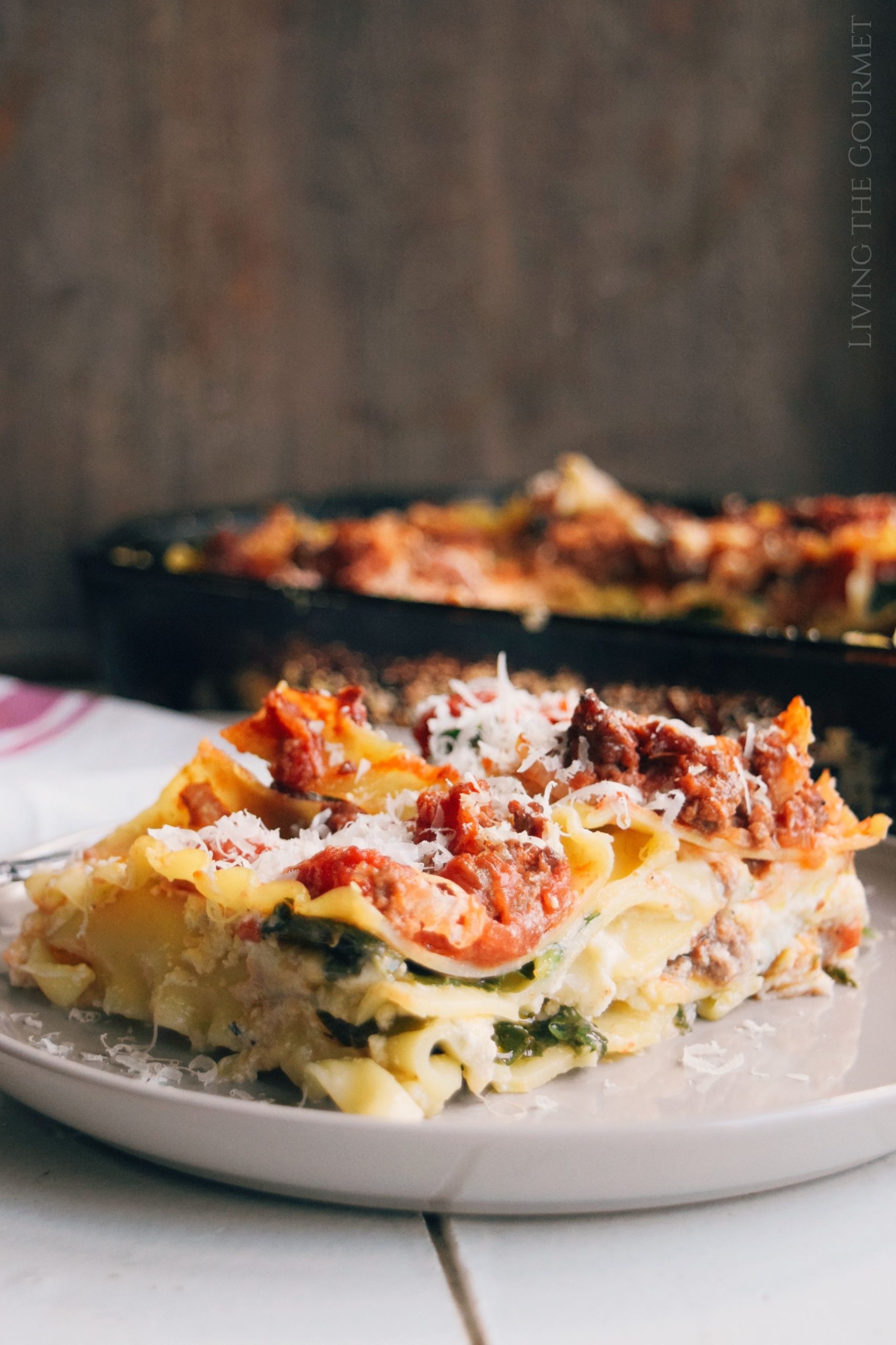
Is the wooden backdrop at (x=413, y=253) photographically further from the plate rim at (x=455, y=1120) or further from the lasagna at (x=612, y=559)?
the plate rim at (x=455, y=1120)

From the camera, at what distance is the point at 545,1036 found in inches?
55.2

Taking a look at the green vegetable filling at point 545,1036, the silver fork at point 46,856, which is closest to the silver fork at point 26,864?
the silver fork at point 46,856

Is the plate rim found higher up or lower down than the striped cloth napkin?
higher up

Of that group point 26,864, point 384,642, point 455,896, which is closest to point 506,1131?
point 455,896

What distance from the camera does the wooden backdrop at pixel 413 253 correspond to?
475 centimetres

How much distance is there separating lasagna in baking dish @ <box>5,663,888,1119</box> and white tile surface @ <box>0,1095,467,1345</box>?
11cm

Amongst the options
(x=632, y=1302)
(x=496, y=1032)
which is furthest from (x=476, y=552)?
(x=632, y=1302)

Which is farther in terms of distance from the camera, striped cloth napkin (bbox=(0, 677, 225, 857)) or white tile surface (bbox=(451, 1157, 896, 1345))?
striped cloth napkin (bbox=(0, 677, 225, 857))

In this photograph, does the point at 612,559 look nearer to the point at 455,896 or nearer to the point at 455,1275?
the point at 455,896

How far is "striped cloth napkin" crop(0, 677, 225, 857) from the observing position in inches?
88.0

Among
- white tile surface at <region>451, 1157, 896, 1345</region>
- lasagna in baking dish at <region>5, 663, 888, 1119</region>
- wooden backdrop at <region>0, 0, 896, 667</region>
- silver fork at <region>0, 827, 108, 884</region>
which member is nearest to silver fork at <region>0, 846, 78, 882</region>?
silver fork at <region>0, 827, 108, 884</region>

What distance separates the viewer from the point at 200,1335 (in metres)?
1.12

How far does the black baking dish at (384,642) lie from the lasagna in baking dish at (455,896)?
82 cm

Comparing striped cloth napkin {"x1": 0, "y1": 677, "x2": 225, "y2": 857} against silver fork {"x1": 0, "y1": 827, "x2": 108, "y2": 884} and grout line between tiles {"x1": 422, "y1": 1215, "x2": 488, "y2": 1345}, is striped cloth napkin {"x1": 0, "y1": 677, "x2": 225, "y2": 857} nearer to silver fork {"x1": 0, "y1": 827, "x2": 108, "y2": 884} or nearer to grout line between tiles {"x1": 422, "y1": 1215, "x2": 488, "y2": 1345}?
silver fork {"x1": 0, "y1": 827, "x2": 108, "y2": 884}
